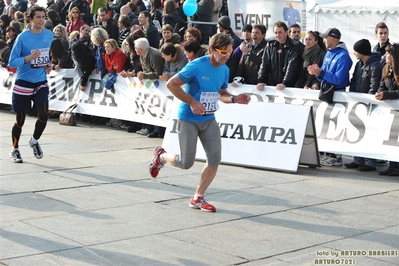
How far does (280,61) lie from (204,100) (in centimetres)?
399

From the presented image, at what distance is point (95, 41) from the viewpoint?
45.7 feet

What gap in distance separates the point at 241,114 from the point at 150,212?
338 centimetres

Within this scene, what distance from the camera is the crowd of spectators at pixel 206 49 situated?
10.5 metres

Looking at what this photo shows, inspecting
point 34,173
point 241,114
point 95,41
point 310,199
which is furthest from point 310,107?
point 95,41

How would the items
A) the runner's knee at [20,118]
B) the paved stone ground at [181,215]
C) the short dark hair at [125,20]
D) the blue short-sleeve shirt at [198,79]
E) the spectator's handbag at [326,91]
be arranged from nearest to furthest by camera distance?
the paved stone ground at [181,215] → the blue short-sleeve shirt at [198,79] → the runner's knee at [20,118] → the spectator's handbag at [326,91] → the short dark hair at [125,20]

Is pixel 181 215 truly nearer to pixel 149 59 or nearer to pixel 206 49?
pixel 206 49

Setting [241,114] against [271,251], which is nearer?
[271,251]

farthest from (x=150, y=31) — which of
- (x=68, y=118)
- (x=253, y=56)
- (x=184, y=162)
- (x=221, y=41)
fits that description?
(x=221, y=41)

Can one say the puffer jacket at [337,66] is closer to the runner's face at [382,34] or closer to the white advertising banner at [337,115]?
the white advertising banner at [337,115]

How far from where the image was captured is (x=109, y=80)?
544 inches

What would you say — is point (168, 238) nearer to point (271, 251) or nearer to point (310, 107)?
point (271, 251)

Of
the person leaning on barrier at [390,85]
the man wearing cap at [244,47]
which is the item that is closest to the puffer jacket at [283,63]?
the man wearing cap at [244,47]

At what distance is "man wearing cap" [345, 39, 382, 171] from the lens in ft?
33.8

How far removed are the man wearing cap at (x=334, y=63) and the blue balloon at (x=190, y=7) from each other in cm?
504
